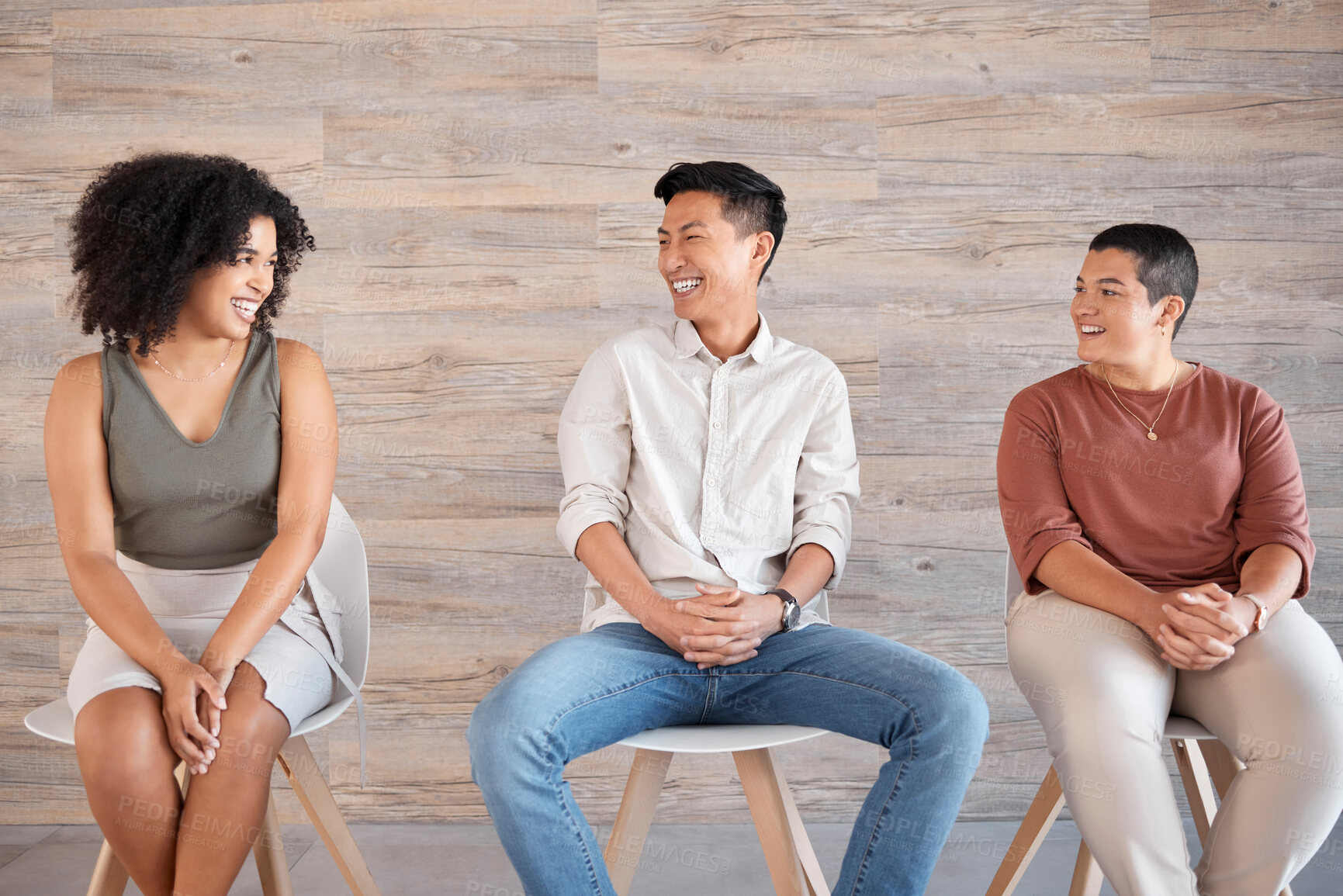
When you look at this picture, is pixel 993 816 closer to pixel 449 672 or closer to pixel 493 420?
pixel 449 672

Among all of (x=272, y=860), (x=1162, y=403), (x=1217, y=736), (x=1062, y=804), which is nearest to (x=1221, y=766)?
(x=1217, y=736)

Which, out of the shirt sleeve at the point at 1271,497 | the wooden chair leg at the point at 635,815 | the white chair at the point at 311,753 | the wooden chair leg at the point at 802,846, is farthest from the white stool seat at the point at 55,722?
the shirt sleeve at the point at 1271,497

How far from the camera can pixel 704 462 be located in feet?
5.64

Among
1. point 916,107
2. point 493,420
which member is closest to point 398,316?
point 493,420

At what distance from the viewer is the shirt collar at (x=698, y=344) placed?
5.83 ft

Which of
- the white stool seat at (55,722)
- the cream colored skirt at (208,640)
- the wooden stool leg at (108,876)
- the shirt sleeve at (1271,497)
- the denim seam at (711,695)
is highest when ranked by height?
the shirt sleeve at (1271,497)

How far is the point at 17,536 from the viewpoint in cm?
227

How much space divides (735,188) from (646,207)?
19.2 inches

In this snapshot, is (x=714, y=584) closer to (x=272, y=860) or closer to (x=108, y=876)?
(x=272, y=860)

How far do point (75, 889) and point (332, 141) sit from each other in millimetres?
1643

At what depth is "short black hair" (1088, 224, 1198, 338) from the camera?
174 cm

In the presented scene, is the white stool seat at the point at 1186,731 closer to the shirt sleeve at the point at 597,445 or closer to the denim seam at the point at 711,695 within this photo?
the denim seam at the point at 711,695

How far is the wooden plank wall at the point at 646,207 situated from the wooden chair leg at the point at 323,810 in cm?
→ 72

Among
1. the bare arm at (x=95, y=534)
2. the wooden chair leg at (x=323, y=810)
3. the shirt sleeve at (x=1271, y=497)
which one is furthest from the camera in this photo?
the shirt sleeve at (x=1271, y=497)
